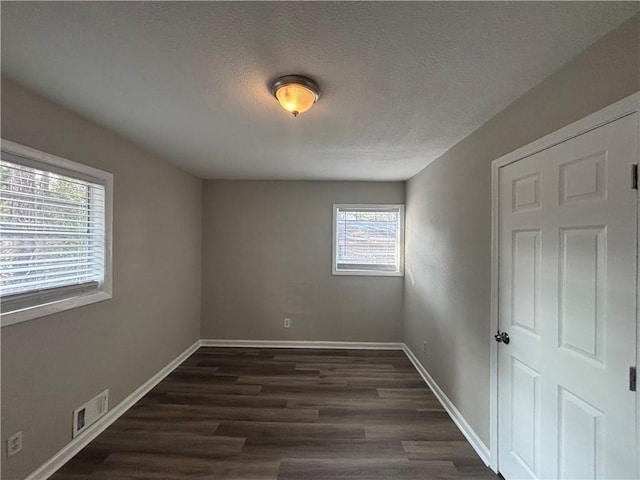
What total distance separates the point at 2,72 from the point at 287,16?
160 cm

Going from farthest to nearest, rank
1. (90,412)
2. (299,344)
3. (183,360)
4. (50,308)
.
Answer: (299,344) → (183,360) → (90,412) → (50,308)

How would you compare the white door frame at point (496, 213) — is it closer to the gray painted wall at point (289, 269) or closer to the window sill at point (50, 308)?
the gray painted wall at point (289, 269)

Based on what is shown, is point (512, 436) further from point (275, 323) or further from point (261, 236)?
point (261, 236)

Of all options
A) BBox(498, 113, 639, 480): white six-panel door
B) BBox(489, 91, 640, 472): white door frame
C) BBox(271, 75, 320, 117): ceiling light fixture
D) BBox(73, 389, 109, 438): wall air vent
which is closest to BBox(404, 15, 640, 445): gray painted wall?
BBox(489, 91, 640, 472): white door frame

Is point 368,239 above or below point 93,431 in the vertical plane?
above

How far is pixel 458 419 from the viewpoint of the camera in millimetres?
2449

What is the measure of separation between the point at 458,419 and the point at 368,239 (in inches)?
94.6

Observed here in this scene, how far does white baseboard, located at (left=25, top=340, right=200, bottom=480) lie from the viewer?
186 centimetres

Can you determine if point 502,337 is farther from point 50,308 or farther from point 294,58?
point 50,308

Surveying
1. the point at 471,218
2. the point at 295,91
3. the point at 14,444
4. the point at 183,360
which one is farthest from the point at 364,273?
the point at 14,444

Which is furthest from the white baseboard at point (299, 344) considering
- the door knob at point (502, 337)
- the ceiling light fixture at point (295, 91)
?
the ceiling light fixture at point (295, 91)

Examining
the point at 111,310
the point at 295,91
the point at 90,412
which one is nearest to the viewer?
the point at 295,91

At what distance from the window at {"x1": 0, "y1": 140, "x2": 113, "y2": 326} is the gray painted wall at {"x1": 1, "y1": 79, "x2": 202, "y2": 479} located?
87 mm

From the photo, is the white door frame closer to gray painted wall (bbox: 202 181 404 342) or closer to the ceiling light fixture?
the ceiling light fixture
